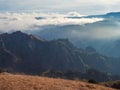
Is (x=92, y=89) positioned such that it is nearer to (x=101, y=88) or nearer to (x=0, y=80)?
(x=101, y=88)

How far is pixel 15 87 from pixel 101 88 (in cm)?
1300

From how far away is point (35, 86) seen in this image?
47.8 m

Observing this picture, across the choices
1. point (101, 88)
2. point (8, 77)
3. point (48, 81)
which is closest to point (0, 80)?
point (8, 77)

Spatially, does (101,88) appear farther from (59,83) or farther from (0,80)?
(0,80)

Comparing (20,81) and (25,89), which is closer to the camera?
(25,89)

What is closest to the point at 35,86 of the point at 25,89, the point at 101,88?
the point at 25,89

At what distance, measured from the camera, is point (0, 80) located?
163ft

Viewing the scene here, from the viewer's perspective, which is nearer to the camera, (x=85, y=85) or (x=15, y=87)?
(x=15, y=87)

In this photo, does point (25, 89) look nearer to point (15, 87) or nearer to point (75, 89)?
point (15, 87)

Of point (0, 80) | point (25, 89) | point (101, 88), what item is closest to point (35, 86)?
point (25, 89)

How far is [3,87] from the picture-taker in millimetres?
46594

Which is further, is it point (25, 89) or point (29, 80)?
point (29, 80)

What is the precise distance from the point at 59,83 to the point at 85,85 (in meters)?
3.91

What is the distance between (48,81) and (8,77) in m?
6.16
